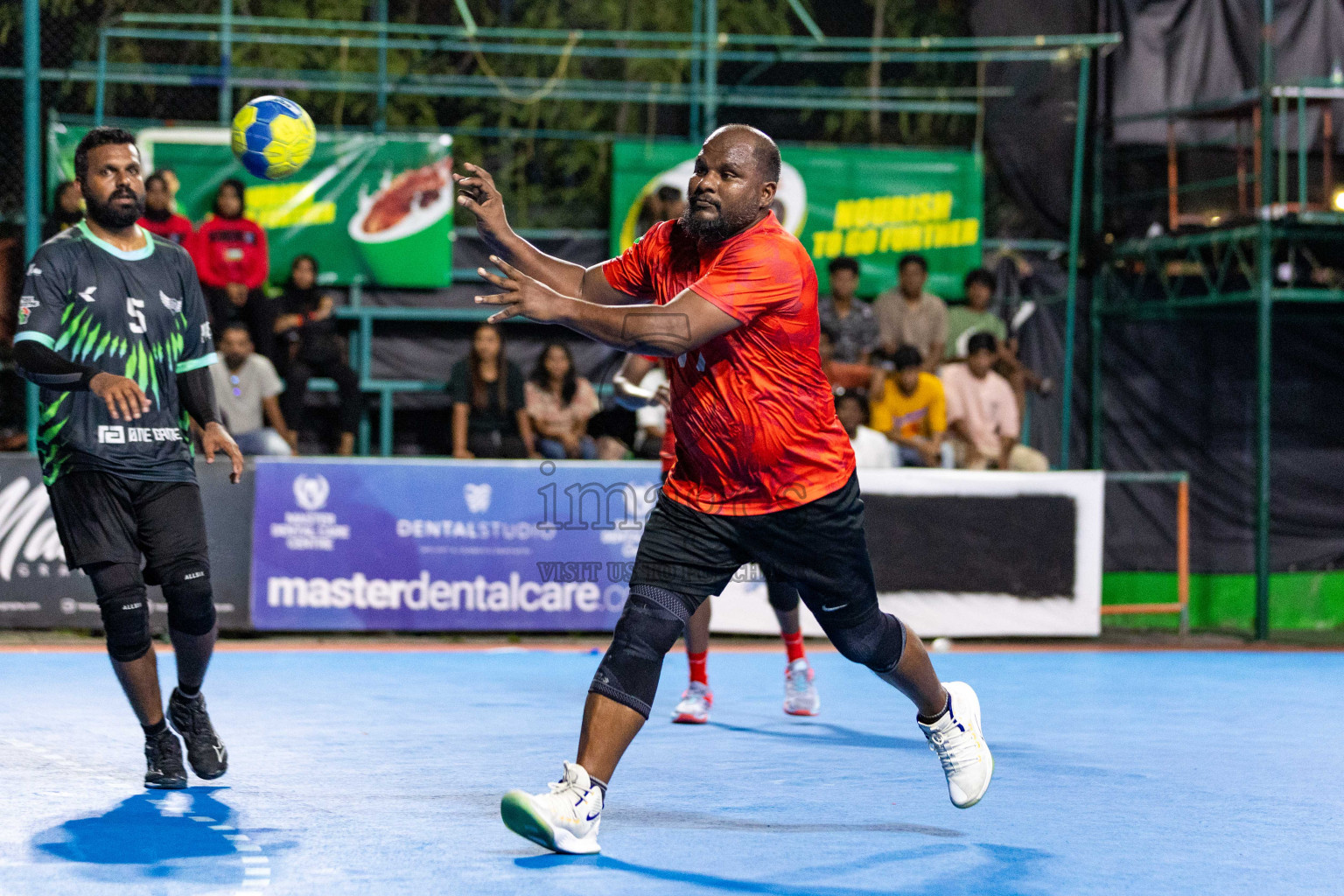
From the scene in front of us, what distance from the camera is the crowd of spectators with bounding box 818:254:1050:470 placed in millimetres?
Result: 12906

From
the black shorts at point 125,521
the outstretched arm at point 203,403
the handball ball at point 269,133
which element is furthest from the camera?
the handball ball at point 269,133

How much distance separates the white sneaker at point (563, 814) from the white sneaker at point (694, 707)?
2.84m

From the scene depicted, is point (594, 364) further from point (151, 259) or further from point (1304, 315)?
point (151, 259)

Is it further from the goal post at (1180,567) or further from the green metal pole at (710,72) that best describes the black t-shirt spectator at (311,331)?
Result: the goal post at (1180,567)

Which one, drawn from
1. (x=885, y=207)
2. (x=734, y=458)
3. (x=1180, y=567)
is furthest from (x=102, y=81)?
(x=734, y=458)

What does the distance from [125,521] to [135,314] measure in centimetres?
74

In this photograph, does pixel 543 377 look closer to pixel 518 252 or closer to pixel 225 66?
pixel 225 66

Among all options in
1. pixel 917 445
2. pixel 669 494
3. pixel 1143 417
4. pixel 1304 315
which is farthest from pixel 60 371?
Answer: pixel 1304 315

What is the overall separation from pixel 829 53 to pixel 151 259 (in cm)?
1049

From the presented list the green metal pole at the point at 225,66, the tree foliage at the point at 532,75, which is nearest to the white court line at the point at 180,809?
the green metal pole at the point at 225,66

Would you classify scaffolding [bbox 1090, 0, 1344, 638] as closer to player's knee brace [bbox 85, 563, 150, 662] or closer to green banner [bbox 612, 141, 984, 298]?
green banner [bbox 612, 141, 984, 298]

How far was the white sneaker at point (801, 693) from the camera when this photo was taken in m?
7.89

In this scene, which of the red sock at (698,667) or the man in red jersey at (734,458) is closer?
the man in red jersey at (734,458)

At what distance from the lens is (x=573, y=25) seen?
48.7 ft
